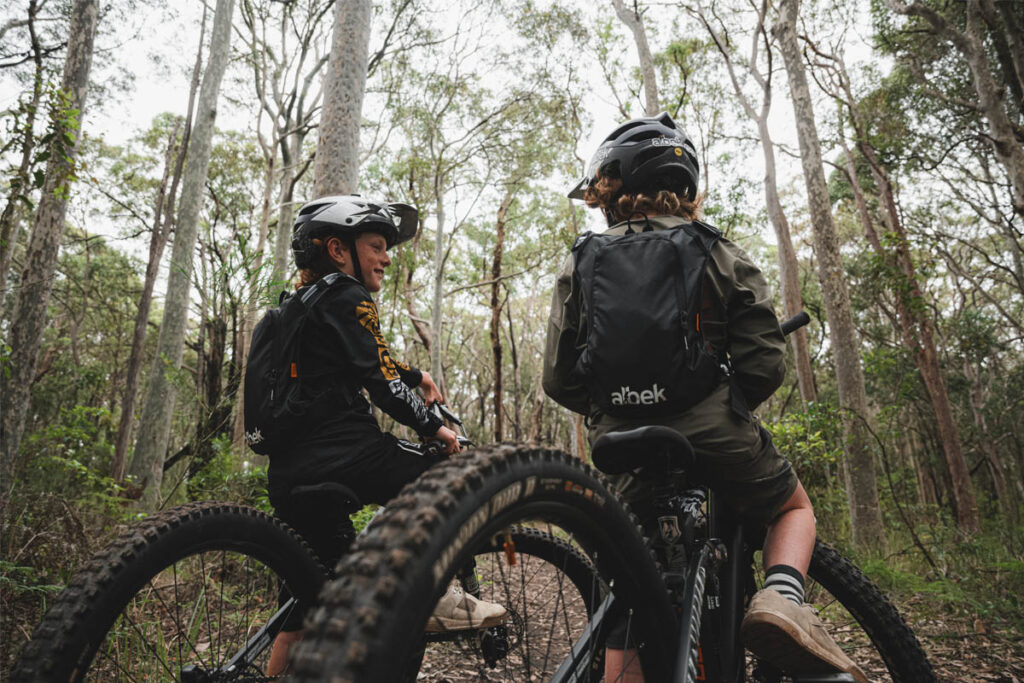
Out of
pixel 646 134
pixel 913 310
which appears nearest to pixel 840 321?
pixel 913 310

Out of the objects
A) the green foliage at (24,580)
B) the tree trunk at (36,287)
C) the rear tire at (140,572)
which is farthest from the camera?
the tree trunk at (36,287)

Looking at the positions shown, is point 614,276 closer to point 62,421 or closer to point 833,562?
point 833,562

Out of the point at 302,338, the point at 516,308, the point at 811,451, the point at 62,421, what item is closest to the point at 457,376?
the point at 516,308

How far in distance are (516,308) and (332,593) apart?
88.6ft

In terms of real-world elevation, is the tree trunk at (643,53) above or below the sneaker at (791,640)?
above

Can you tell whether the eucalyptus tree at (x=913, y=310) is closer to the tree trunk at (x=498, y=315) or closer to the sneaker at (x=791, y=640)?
the sneaker at (x=791, y=640)

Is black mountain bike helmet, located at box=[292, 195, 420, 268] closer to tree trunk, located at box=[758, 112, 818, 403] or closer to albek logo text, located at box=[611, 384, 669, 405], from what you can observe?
albek logo text, located at box=[611, 384, 669, 405]

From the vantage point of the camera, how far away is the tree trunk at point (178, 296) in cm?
899

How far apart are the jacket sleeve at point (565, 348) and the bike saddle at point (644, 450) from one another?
0.49 metres

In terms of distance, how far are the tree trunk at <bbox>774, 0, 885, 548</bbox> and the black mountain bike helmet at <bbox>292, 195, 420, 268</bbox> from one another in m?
5.98

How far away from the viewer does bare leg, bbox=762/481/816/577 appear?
1.74m

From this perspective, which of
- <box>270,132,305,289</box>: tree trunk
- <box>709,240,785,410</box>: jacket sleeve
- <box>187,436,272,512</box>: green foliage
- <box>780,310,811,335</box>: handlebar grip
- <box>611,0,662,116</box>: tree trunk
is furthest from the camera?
<box>270,132,305,289</box>: tree trunk

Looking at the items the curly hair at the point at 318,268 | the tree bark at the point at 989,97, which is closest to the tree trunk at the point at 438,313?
the tree bark at the point at 989,97

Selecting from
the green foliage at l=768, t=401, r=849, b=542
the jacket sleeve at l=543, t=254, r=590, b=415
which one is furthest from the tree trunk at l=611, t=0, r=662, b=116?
the jacket sleeve at l=543, t=254, r=590, b=415
